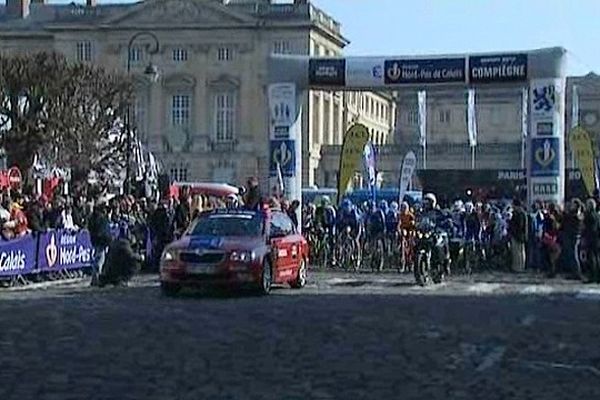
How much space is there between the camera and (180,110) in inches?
5187

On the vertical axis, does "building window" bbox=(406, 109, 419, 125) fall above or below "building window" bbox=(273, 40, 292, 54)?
below

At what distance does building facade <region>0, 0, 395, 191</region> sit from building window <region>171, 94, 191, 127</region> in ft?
0.31

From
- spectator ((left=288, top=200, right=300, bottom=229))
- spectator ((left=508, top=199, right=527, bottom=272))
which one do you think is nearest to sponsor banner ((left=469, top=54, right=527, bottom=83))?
spectator ((left=508, top=199, right=527, bottom=272))

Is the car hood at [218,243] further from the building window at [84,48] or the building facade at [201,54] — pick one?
the building window at [84,48]

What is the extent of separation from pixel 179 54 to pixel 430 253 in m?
102

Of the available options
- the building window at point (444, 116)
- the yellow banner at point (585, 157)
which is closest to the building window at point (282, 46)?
the building window at point (444, 116)

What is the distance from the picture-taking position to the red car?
25.6 meters

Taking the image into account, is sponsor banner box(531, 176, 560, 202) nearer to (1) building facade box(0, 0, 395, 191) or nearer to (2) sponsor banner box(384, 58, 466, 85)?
(2) sponsor banner box(384, 58, 466, 85)

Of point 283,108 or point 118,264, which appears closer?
point 118,264

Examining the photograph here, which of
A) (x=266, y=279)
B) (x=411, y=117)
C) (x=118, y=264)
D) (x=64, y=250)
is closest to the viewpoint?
(x=266, y=279)

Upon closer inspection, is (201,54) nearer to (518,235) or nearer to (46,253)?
(518,235)

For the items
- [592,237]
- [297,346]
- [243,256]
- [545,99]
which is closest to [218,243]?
[243,256]

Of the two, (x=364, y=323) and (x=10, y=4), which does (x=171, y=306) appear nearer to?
(x=364, y=323)

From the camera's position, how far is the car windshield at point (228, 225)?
26.7 meters
